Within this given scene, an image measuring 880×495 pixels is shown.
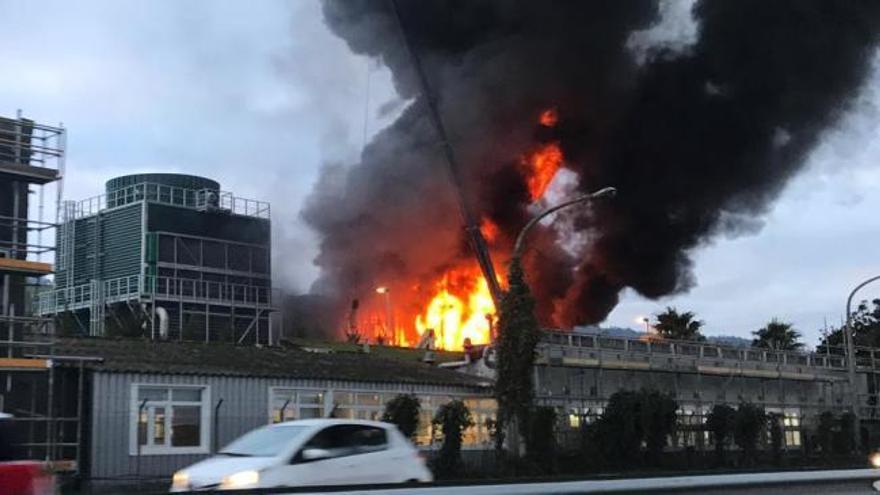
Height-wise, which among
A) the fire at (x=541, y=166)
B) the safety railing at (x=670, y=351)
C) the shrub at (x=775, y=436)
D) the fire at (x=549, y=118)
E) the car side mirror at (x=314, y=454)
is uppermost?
the fire at (x=549, y=118)

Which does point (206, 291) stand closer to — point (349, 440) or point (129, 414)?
point (129, 414)

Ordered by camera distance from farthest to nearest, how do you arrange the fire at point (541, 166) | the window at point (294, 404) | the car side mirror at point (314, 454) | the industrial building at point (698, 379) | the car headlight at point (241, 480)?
the fire at point (541, 166), the industrial building at point (698, 379), the window at point (294, 404), the car side mirror at point (314, 454), the car headlight at point (241, 480)

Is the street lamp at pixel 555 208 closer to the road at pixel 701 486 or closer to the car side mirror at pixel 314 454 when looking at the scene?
the car side mirror at pixel 314 454

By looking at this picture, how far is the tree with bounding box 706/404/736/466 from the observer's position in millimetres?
38281

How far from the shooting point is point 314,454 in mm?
13266

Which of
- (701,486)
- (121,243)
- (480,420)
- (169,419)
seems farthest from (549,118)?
(701,486)

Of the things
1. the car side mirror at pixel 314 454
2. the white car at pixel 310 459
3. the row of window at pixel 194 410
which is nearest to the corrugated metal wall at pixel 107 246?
the row of window at pixel 194 410

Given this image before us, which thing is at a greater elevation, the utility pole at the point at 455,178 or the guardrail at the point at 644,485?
the utility pole at the point at 455,178

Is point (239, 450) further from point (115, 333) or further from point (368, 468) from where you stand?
point (115, 333)

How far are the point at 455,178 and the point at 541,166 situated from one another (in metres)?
11.9

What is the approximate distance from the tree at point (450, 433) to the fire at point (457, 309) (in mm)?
25250

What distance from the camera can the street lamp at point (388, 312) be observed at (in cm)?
6094

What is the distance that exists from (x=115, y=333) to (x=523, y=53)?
25.2 metres

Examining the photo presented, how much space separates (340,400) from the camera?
29344mm
